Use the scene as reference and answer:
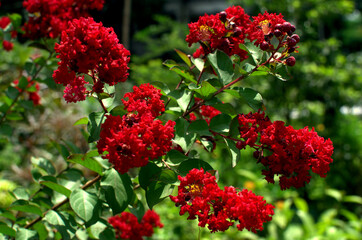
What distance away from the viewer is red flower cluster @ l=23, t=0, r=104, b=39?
1513 millimetres

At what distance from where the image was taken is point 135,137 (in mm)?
Answer: 817

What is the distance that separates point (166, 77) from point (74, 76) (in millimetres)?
5016

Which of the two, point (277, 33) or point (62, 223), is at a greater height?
point (277, 33)

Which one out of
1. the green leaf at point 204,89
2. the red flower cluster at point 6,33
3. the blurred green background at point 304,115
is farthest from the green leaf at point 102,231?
the blurred green background at point 304,115

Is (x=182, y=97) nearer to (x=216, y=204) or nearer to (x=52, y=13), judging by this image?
(x=216, y=204)

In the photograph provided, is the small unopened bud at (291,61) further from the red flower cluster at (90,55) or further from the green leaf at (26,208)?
the green leaf at (26,208)

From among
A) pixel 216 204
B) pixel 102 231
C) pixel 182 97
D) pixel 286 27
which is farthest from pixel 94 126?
pixel 286 27

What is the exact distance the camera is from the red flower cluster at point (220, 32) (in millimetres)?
983

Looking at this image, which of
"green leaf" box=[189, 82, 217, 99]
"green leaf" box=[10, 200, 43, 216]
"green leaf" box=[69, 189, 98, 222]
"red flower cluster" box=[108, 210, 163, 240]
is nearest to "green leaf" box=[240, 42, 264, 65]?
"green leaf" box=[189, 82, 217, 99]

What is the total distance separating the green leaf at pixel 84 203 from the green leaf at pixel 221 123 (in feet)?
1.32

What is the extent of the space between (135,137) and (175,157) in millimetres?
181

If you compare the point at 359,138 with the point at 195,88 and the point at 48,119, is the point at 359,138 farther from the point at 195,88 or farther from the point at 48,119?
the point at 195,88

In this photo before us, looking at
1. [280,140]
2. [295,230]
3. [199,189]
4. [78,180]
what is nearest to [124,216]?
[78,180]

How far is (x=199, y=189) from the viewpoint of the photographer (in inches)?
33.9
